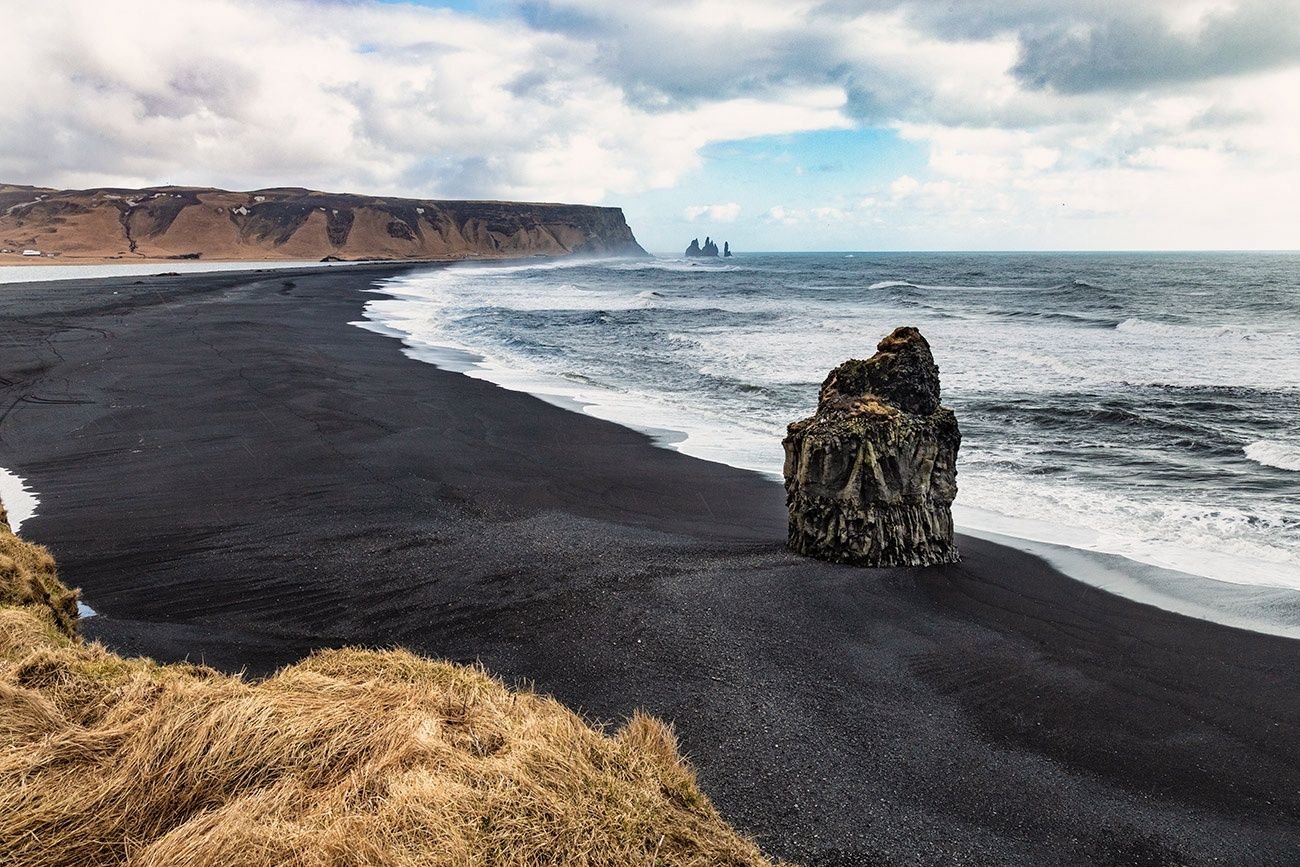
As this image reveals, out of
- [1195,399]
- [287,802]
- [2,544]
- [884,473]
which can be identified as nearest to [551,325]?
[1195,399]

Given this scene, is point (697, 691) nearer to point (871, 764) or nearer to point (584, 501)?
point (871, 764)

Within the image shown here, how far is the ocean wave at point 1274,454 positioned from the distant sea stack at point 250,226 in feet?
388

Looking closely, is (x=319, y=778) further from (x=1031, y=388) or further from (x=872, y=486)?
(x=1031, y=388)

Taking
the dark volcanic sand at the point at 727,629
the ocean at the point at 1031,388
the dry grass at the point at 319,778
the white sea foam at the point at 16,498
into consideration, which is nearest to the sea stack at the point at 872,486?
the dark volcanic sand at the point at 727,629

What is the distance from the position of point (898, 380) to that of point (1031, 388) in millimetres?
13533

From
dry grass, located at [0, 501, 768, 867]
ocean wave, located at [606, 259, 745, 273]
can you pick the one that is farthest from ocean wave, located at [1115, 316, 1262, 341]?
ocean wave, located at [606, 259, 745, 273]

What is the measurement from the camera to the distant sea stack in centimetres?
11662

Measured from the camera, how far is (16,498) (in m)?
10.1

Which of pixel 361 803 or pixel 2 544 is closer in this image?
pixel 361 803

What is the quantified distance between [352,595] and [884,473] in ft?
19.3

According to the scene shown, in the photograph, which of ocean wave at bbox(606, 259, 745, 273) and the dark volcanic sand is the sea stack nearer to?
the dark volcanic sand

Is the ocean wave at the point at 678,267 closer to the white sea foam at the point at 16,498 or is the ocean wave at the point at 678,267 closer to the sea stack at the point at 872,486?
the white sea foam at the point at 16,498

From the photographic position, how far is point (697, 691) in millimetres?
5855

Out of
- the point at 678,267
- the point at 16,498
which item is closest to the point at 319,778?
the point at 16,498
